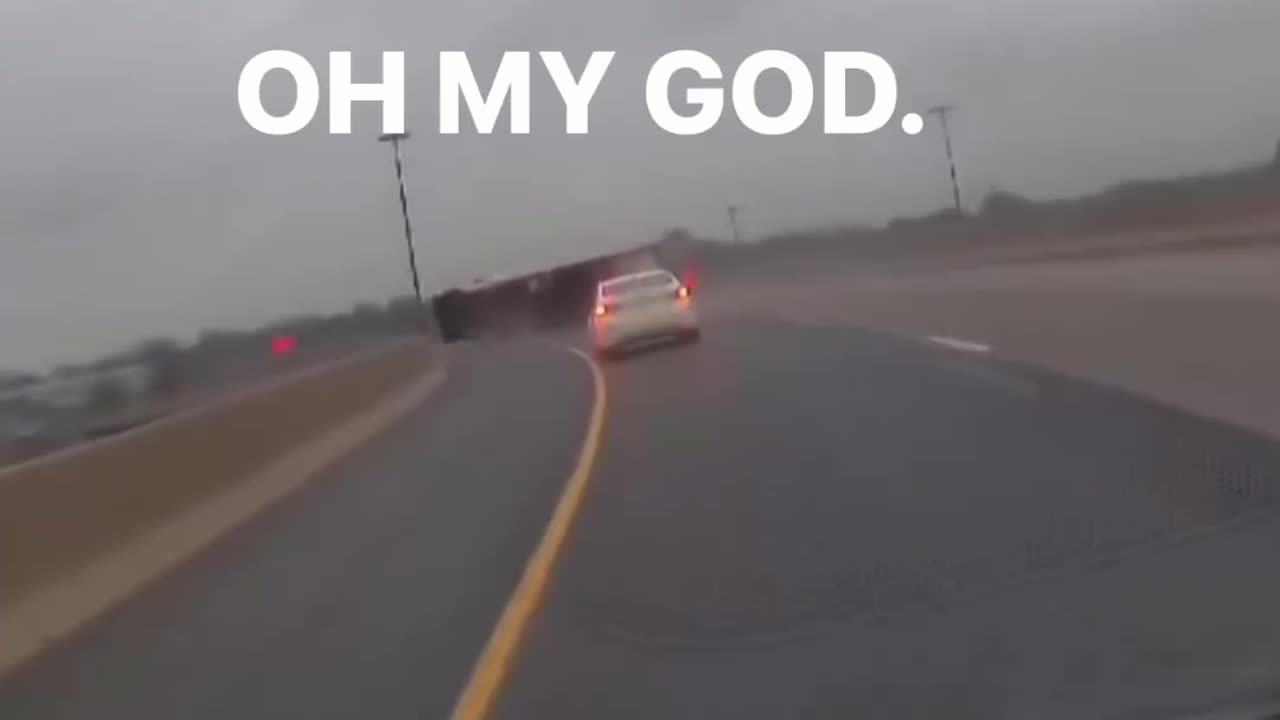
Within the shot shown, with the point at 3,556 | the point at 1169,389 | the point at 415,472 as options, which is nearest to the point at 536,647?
the point at 3,556

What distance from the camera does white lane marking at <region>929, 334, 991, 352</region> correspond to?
1068 inches

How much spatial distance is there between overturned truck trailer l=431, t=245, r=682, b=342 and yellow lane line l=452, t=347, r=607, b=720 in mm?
48898

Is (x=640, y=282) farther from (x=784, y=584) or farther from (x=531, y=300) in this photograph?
(x=531, y=300)

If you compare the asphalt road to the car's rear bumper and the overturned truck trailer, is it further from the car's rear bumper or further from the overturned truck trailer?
the overturned truck trailer

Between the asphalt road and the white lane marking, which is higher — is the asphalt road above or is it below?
above

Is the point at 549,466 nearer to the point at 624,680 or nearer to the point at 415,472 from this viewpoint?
the point at 415,472

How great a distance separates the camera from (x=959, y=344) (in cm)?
2881

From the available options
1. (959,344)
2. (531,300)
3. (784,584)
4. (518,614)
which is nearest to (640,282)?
(959,344)

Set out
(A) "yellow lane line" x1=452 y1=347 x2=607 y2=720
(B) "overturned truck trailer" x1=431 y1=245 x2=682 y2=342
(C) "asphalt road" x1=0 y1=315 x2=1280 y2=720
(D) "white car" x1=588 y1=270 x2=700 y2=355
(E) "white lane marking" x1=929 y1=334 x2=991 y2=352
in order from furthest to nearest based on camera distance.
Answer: (B) "overturned truck trailer" x1=431 y1=245 x2=682 y2=342 < (D) "white car" x1=588 y1=270 x2=700 y2=355 < (E) "white lane marking" x1=929 y1=334 x2=991 y2=352 < (A) "yellow lane line" x1=452 y1=347 x2=607 y2=720 < (C) "asphalt road" x1=0 y1=315 x2=1280 y2=720

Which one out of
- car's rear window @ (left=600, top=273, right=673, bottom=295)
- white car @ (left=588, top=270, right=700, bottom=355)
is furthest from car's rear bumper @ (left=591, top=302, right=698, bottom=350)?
car's rear window @ (left=600, top=273, right=673, bottom=295)

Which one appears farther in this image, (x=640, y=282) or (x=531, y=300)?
(x=531, y=300)

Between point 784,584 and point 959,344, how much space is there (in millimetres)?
18400

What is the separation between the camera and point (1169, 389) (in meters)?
18.3

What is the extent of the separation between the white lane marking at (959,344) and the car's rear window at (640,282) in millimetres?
6663
